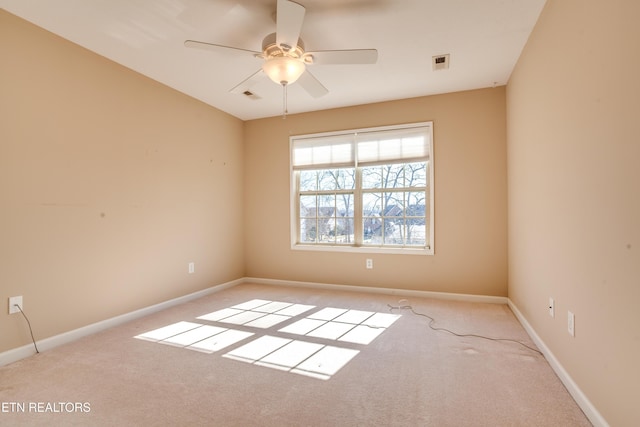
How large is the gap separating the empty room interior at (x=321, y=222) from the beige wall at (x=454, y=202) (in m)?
0.02

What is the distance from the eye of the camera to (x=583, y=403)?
1.62 meters

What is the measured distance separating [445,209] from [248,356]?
2.78 meters

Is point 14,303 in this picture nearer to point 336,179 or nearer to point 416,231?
point 336,179

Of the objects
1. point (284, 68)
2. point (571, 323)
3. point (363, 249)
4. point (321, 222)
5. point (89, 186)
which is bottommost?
point (571, 323)

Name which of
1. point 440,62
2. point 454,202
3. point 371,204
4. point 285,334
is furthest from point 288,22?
point 454,202

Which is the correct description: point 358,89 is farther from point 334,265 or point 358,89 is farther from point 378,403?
point 378,403

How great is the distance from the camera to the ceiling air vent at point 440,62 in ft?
9.39

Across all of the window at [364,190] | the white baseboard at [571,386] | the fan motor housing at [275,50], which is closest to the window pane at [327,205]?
the window at [364,190]

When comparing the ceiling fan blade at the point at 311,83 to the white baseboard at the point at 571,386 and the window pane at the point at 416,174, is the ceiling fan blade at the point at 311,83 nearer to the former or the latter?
the window pane at the point at 416,174

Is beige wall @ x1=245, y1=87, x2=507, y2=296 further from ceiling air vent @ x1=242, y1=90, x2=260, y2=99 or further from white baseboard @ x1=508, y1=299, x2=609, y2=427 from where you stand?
white baseboard @ x1=508, y1=299, x2=609, y2=427

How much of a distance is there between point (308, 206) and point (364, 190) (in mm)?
889

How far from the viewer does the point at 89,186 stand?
271 centimetres

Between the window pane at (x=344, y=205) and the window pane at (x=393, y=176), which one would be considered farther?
the window pane at (x=344, y=205)

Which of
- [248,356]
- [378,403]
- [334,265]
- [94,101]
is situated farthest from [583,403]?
[94,101]
